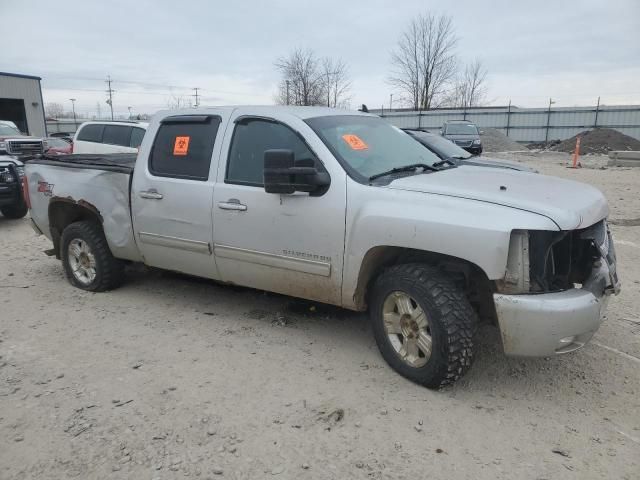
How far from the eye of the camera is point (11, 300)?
5.19 metres

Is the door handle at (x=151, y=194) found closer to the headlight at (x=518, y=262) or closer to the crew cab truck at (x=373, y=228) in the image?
the crew cab truck at (x=373, y=228)

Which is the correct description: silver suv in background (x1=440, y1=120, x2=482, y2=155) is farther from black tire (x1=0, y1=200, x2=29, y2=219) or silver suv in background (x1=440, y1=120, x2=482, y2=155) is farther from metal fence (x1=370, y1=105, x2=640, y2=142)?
black tire (x1=0, y1=200, x2=29, y2=219)

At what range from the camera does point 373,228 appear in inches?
132

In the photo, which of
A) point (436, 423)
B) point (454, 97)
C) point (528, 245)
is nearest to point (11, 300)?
point (436, 423)

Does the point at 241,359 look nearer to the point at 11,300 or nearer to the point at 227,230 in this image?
the point at 227,230

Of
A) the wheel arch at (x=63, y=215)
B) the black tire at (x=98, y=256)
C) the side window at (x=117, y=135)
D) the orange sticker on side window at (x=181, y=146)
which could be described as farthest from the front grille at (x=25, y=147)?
the orange sticker on side window at (x=181, y=146)

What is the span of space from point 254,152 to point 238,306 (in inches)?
62.2

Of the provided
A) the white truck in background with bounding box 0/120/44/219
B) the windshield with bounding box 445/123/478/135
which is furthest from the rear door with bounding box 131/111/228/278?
the windshield with bounding box 445/123/478/135

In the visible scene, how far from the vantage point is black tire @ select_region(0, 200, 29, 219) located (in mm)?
9512

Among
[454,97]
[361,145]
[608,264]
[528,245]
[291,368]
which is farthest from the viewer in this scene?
[454,97]

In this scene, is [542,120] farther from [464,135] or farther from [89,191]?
[89,191]

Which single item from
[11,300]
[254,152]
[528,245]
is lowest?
[11,300]

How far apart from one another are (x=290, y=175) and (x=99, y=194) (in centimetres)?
245

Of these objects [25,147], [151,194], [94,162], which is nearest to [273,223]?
[151,194]
